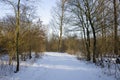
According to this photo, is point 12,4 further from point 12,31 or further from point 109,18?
point 109,18

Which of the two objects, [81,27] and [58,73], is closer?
[58,73]

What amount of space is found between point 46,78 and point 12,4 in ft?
20.9

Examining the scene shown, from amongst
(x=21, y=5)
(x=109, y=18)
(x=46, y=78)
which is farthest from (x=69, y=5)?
(x=46, y=78)

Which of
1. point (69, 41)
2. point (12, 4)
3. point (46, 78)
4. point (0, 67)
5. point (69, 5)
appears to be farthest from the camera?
point (69, 41)

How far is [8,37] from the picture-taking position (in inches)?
838

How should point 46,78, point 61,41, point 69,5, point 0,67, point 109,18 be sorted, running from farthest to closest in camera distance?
point 61,41, point 69,5, point 109,18, point 0,67, point 46,78

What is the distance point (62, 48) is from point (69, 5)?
142ft

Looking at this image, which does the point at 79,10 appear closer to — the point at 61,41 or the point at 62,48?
the point at 61,41

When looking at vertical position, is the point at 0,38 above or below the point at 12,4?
below

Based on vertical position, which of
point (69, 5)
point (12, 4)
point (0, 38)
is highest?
point (69, 5)

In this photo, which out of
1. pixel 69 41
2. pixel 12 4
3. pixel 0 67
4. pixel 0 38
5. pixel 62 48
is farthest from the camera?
pixel 62 48

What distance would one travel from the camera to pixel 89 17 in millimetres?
26062

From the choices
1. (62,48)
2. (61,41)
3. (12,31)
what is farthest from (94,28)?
(62,48)

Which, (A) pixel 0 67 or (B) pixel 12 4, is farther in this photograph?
(A) pixel 0 67
